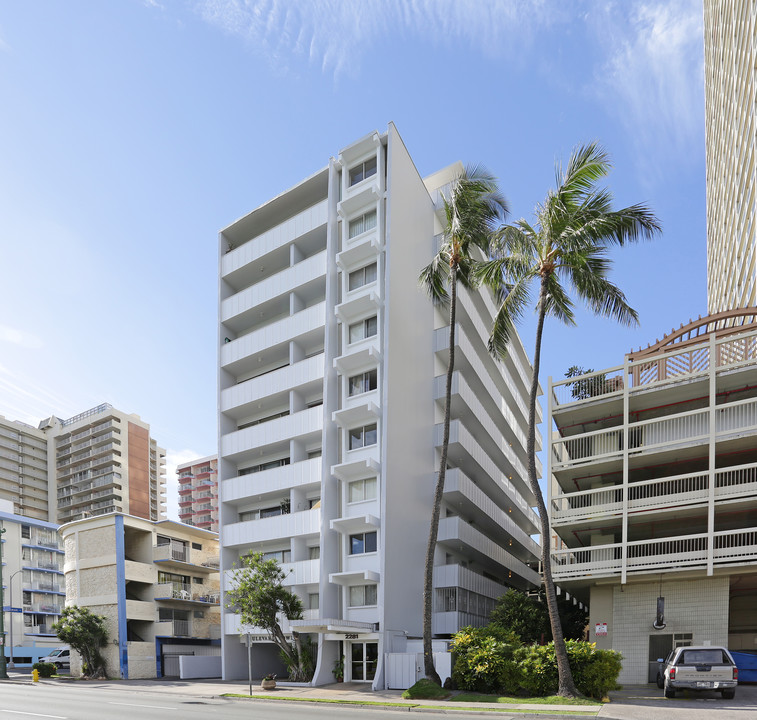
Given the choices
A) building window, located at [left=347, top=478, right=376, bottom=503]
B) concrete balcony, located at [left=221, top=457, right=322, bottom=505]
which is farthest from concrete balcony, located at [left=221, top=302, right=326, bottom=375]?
building window, located at [left=347, top=478, right=376, bottom=503]

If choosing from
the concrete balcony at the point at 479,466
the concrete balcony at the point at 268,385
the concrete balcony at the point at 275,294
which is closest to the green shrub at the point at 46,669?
the concrete balcony at the point at 268,385

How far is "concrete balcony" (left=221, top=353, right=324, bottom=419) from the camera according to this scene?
3866cm

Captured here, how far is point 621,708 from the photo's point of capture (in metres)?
20.0

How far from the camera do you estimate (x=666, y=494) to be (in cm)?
3266

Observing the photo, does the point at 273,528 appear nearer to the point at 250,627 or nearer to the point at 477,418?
the point at 250,627

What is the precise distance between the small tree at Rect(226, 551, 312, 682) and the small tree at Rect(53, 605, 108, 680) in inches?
592

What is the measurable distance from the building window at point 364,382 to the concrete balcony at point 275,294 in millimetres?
6777

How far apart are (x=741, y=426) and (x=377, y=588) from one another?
60.4ft

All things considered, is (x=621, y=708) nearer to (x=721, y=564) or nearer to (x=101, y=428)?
(x=721, y=564)

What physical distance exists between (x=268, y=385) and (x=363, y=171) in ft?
45.4

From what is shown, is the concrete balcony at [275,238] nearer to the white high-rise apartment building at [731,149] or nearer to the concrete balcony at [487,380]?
the concrete balcony at [487,380]

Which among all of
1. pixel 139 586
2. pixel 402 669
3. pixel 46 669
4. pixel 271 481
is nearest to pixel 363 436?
pixel 271 481

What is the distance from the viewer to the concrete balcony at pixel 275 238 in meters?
41.0

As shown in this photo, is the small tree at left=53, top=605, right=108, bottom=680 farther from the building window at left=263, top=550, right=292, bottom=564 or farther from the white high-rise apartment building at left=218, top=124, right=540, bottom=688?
the building window at left=263, top=550, right=292, bottom=564
